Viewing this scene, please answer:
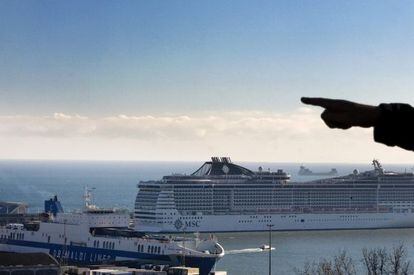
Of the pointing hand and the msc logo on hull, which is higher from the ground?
the pointing hand

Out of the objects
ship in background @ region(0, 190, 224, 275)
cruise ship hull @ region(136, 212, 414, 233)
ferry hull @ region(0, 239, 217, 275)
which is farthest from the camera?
cruise ship hull @ region(136, 212, 414, 233)

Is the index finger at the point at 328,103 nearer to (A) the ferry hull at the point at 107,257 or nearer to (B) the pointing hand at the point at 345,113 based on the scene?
(B) the pointing hand at the point at 345,113

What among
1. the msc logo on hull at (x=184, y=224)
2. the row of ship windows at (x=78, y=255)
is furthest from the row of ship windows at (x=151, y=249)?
the msc logo on hull at (x=184, y=224)

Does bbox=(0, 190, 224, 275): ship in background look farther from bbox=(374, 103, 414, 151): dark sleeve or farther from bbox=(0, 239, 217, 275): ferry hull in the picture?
bbox=(374, 103, 414, 151): dark sleeve

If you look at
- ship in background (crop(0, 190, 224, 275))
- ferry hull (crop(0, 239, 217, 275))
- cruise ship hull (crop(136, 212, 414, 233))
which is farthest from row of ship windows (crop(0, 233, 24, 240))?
cruise ship hull (crop(136, 212, 414, 233))

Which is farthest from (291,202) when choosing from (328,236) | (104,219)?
(104,219)

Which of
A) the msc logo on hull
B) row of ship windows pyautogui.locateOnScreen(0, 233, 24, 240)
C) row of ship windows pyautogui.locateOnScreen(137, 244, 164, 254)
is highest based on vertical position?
the msc logo on hull
